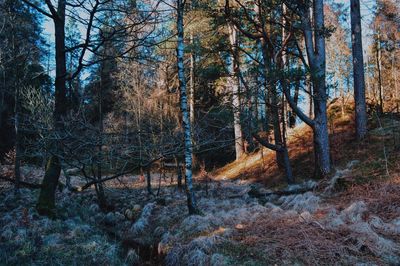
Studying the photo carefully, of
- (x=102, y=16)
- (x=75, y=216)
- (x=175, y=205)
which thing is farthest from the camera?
(x=175, y=205)

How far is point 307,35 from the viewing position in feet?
28.3

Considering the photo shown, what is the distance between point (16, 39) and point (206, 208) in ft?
25.3

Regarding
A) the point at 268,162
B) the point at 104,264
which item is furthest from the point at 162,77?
the point at 104,264

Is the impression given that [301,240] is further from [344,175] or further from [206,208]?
[344,175]

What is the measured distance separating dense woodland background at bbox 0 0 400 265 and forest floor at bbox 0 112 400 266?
3 cm

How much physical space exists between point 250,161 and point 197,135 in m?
10.1

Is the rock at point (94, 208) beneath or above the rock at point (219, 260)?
beneath

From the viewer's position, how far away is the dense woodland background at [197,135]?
4.20 meters

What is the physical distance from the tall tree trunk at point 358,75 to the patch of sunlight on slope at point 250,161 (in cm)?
A: 281

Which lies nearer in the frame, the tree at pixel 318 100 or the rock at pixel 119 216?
the rock at pixel 119 216

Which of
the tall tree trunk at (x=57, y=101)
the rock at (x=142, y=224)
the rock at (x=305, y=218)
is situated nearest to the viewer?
the rock at (x=305, y=218)

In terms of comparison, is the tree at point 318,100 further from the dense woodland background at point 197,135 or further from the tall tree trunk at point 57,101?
the tall tree trunk at point 57,101

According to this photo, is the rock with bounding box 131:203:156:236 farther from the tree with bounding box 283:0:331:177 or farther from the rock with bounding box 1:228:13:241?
the tree with bounding box 283:0:331:177

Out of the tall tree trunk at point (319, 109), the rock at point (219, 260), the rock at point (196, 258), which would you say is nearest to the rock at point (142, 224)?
the rock at point (196, 258)
